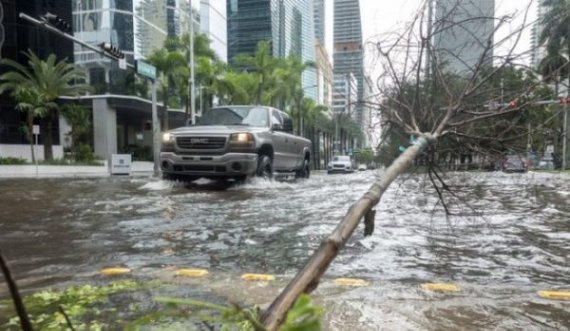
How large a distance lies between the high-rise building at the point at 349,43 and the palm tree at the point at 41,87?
27208 mm

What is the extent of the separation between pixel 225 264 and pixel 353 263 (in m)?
1.05

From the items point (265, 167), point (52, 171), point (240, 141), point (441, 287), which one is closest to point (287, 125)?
point (265, 167)

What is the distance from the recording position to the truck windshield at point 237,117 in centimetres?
1055

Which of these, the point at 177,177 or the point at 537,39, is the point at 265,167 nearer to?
the point at 177,177

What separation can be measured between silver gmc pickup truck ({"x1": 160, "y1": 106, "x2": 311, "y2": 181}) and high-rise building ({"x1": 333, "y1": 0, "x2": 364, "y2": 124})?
4.74 meters

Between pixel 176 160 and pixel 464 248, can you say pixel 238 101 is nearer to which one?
pixel 176 160

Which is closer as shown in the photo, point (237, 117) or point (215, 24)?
point (237, 117)

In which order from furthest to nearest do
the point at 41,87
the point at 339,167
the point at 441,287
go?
1. the point at 339,167
2. the point at 41,87
3. the point at 441,287

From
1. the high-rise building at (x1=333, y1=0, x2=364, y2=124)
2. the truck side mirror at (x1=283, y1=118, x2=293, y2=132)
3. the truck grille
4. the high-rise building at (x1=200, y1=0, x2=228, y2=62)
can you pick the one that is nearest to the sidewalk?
the truck side mirror at (x1=283, y1=118, x2=293, y2=132)

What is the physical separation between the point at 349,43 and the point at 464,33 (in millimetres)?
1141

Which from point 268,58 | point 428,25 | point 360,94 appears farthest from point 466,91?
point 268,58

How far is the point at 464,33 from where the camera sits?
3.89 meters

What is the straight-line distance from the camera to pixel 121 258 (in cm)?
418

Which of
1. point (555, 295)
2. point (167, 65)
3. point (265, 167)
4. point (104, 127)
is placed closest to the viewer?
point (555, 295)
